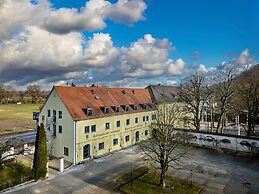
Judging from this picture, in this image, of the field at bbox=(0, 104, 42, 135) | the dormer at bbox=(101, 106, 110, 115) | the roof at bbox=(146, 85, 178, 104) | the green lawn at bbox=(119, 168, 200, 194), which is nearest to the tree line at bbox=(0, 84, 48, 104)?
the field at bbox=(0, 104, 42, 135)

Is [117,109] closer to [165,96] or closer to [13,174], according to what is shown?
[13,174]

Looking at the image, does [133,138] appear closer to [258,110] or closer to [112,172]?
[112,172]

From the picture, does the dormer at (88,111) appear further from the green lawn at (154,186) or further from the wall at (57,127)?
the green lawn at (154,186)

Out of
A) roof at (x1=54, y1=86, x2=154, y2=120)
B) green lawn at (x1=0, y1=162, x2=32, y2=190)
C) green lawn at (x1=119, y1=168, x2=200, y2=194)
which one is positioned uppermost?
roof at (x1=54, y1=86, x2=154, y2=120)

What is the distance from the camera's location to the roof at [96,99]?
29031mm

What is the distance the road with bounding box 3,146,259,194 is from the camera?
66.8ft

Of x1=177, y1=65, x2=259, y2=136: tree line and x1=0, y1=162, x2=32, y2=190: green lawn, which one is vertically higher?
x1=177, y1=65, x2=259, y2=136: tree line

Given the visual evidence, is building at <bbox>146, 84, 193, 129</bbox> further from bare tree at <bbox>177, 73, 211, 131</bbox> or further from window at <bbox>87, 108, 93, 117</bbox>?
window at <bbox>87, 108, 93, 117</bbox>

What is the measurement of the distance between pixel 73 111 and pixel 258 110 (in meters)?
29.5

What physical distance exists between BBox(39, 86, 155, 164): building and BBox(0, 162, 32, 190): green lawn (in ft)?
16.6

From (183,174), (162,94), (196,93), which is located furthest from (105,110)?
(162,94)

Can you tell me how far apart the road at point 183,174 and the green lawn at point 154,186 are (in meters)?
1.21

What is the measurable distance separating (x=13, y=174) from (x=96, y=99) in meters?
14.6

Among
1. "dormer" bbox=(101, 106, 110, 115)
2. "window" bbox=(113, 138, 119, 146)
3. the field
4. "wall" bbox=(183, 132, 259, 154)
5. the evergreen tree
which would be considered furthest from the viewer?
the field
